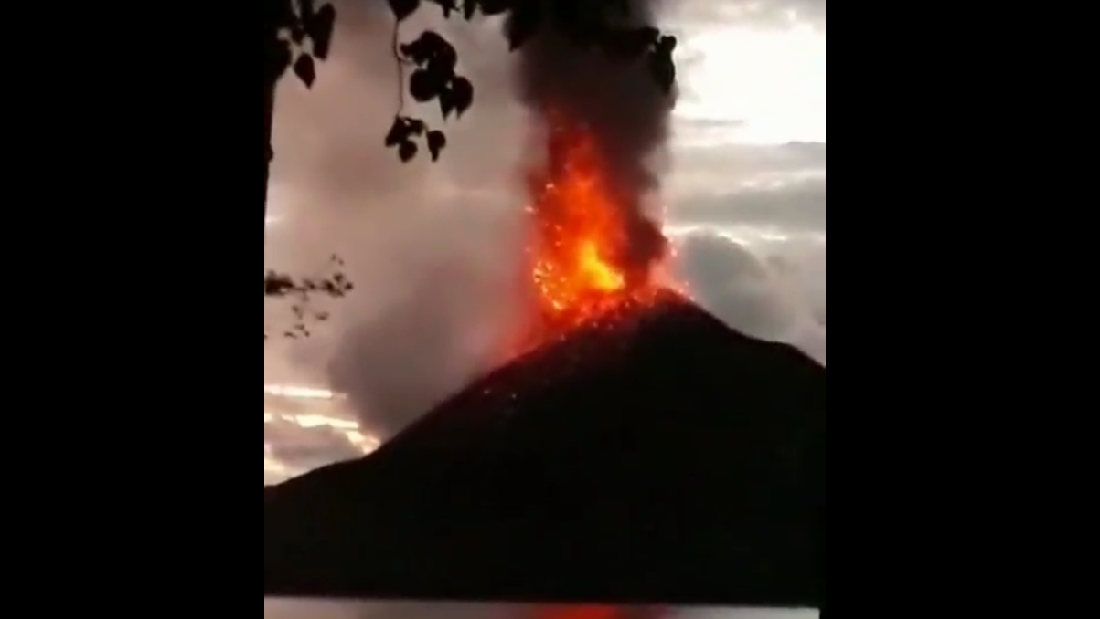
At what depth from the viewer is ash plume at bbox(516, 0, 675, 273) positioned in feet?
2.72

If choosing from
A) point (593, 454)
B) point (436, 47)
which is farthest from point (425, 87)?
point (593, 454)

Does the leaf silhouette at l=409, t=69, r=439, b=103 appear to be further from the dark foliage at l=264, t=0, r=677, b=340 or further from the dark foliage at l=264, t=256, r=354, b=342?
the dark foliage at l=264, t=256, r=354, b=342

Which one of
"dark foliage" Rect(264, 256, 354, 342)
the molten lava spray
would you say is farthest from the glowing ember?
"dark foliage" Rect(264, 256, 354, 342)

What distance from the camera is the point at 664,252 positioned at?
0.83 metres

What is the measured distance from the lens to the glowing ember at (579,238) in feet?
2.73

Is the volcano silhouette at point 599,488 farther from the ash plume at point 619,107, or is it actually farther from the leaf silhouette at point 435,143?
the leaf silhouette at point 435,143

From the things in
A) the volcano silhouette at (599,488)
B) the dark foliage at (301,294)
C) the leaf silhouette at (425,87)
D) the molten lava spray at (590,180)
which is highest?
the leaf silhouette at (425,87)

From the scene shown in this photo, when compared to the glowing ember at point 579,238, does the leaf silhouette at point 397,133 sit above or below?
above

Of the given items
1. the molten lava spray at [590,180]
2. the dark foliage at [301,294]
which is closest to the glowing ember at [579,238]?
the molten lava spray at [590,180]

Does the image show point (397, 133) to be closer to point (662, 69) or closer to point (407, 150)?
point (407, 150)
